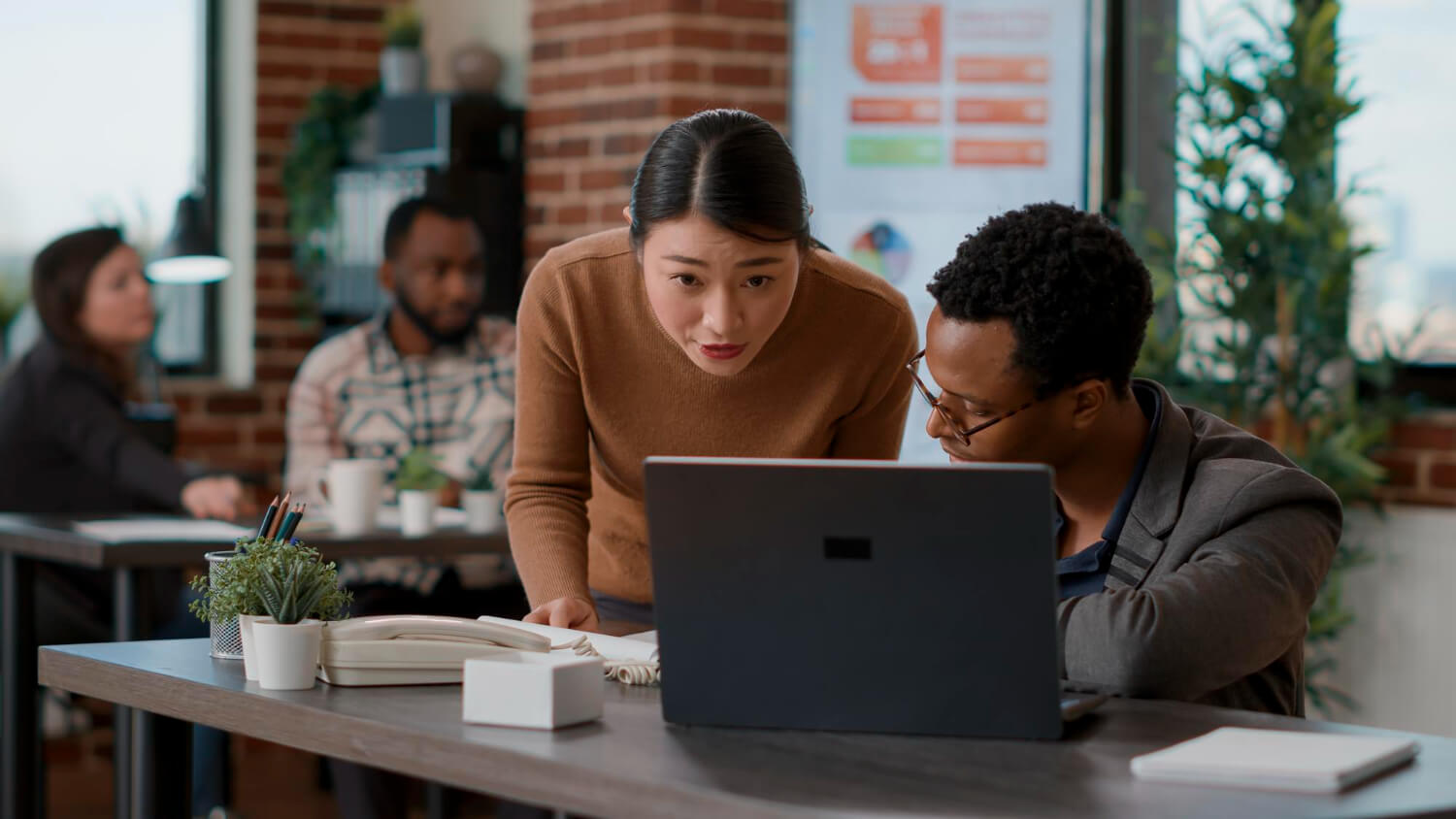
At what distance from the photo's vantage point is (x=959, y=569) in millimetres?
1326

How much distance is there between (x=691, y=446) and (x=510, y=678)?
0.81 m

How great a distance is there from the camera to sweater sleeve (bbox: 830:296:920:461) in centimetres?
218

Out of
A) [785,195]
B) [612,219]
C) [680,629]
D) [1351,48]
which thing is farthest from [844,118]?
[680,629]

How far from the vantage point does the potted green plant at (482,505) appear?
3.18 meters

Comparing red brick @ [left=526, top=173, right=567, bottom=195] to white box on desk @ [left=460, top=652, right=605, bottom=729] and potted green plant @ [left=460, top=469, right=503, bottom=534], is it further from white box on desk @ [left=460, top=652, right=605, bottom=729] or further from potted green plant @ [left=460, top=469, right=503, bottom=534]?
white box on desk @ [left=460, top=652, right=605, bottom=729]

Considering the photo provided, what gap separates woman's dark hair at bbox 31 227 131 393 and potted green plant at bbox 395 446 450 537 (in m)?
0.96

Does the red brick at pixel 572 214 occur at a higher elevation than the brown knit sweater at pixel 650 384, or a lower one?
higher

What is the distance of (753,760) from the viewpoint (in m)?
1.30

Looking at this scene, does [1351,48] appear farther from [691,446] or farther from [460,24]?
[460,24]

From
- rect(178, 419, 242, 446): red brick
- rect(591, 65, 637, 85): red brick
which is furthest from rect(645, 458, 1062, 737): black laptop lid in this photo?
rect(178, 419, 242, 446): red brick

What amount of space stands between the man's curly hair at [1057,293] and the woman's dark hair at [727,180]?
8.9 inches

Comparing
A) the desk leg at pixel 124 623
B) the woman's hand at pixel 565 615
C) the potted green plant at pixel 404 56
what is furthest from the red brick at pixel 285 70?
the woman's hand at pixel 565 615

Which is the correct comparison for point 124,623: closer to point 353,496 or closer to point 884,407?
point 353,496

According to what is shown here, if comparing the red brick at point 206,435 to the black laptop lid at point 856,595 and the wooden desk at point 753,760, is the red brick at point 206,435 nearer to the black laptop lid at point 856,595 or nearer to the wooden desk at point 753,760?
the wooden desk at point 753,760
